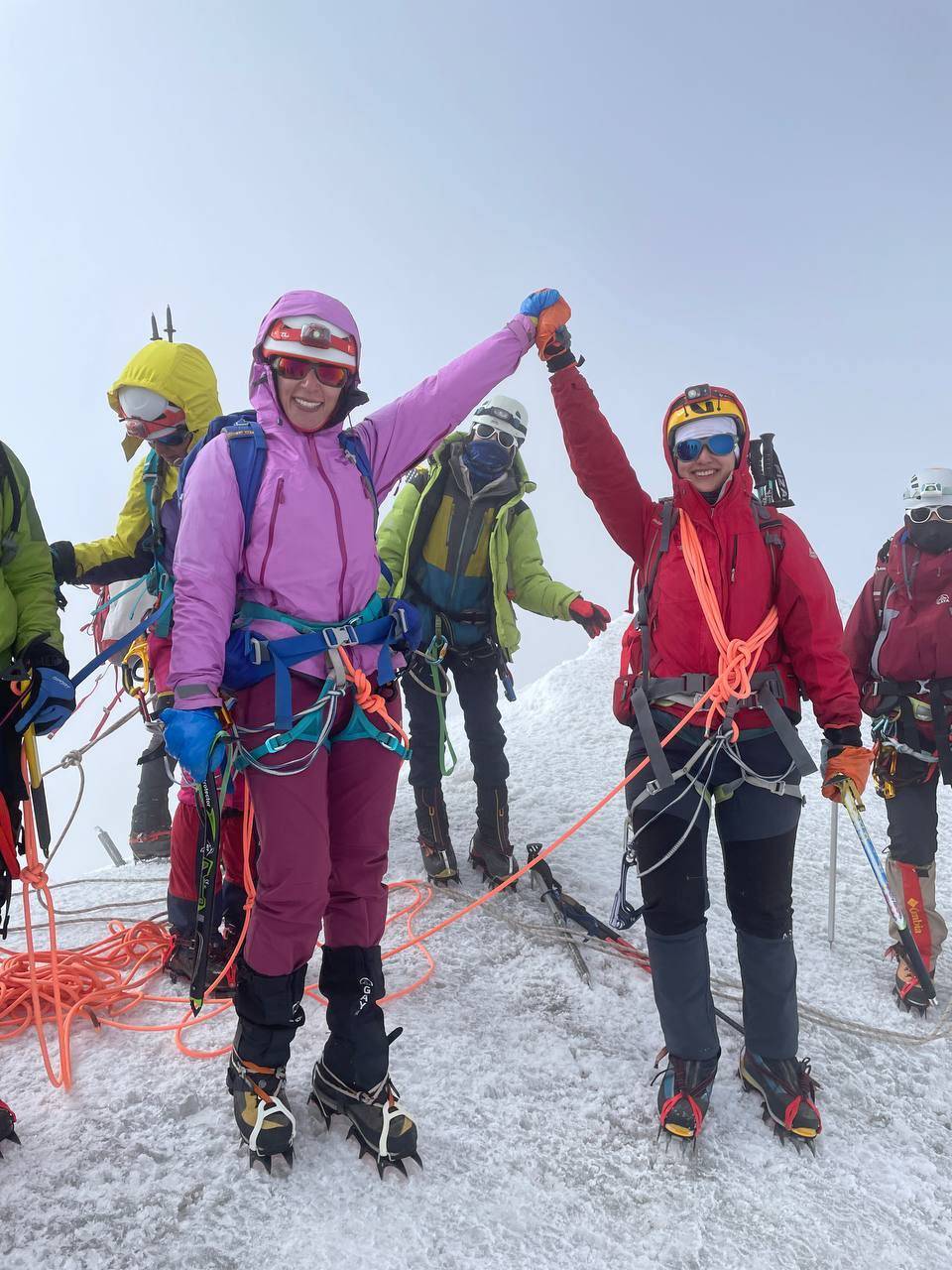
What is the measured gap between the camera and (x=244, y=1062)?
3057mm

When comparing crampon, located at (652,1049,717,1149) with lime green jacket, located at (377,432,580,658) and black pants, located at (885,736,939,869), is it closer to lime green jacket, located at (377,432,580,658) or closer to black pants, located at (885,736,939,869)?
black pants, located at (885,736,939,869)

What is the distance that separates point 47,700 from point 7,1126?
1536 millimetres

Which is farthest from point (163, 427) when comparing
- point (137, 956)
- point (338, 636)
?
point (137, 956)

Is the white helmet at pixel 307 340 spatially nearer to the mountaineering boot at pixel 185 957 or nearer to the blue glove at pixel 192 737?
the blue glove at pixel 192 737

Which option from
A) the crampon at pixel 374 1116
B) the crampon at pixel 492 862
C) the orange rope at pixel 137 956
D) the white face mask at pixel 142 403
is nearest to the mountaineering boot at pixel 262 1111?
the crampon at pixel 374 1116

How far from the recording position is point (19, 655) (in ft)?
10.1

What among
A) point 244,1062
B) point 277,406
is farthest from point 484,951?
point 277,406

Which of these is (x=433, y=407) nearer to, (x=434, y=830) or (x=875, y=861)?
(x=875, y=861)

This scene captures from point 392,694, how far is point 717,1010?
2.44m

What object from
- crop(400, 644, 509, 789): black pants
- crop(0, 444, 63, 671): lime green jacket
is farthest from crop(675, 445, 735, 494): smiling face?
crop(0, 444, 63, 671): lime green jacket

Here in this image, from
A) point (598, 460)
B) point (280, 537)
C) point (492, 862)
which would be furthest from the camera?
point (492, 862)

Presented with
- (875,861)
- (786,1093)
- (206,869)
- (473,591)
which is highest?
(473,591)

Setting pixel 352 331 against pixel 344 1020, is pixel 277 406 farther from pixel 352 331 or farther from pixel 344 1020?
pixel 344 1020

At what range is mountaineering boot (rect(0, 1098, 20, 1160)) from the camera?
3.01 metres
